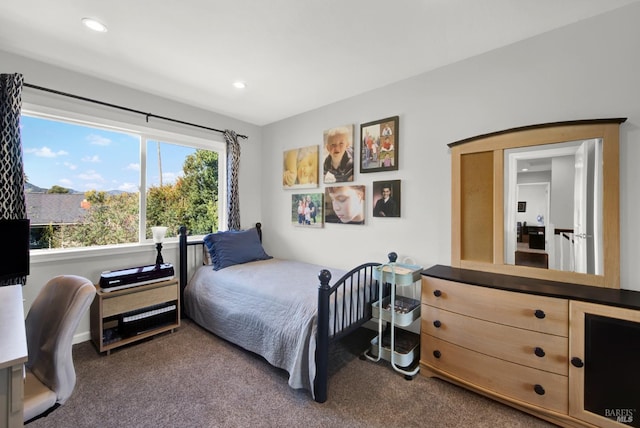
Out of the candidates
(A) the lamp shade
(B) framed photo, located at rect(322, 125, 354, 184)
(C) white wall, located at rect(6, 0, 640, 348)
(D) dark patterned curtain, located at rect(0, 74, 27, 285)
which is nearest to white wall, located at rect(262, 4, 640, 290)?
(C) white wall, located at rect(6, 0, 640, 348)

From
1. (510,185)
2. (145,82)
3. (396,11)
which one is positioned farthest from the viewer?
(145,82)

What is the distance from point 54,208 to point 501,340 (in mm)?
3796

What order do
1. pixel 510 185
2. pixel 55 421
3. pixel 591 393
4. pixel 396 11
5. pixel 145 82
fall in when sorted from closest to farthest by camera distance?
1. pixel 591 393
2. pixel 55 421
3. pixel 396 11
4. pixel 510 185
5. pixel 145 82

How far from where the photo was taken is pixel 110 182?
112 inches

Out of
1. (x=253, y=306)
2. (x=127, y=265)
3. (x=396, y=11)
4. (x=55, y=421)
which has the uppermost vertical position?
(x=396, y=11)

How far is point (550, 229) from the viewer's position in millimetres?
1967

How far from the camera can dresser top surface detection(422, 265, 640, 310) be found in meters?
1.52

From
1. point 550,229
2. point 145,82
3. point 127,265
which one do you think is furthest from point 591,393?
point 145,82

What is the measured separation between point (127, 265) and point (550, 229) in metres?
3.80

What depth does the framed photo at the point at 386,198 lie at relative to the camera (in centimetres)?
270

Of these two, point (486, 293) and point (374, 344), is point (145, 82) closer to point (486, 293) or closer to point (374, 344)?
point (374, 344)

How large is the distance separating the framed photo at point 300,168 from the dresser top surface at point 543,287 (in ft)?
6.04

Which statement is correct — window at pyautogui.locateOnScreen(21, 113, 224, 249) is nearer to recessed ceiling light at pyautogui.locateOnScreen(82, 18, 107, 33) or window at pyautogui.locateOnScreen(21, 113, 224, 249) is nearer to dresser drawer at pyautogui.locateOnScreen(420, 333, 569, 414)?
recessed ceiling light at pyautogui.locateOnScreen(82, 18, 107, 33)

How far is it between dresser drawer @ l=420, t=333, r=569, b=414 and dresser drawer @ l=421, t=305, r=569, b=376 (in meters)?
0.04
